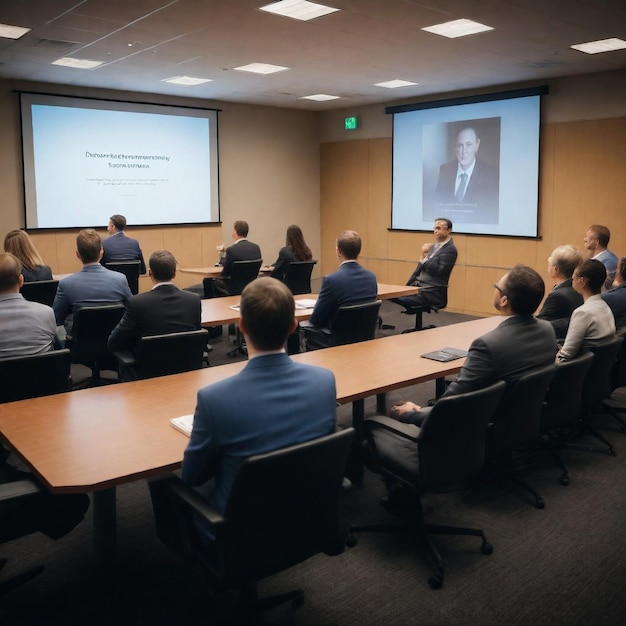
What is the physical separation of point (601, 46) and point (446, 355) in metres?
4.52

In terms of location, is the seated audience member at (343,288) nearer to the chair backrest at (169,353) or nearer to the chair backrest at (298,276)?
the chair backrest at (169,353)

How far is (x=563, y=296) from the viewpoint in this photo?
4.39 m

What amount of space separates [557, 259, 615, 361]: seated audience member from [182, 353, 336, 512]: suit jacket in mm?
2279

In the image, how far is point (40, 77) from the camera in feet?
26.8

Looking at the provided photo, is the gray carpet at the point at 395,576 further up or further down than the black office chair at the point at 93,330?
further down

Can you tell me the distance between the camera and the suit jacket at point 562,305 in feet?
14.4

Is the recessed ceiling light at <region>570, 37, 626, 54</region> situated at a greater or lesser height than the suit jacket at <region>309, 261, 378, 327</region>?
greater

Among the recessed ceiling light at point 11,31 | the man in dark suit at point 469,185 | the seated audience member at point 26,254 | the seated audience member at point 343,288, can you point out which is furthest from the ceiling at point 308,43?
the seated audience member at point 343,288

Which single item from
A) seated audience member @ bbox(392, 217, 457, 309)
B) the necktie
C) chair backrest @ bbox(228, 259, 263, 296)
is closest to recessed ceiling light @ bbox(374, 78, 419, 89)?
the necktie

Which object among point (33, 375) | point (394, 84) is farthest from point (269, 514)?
point (394, 84)

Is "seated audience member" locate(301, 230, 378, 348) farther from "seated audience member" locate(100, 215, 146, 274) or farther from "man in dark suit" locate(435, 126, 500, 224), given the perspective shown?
"man in dark suit" locate(435, 126, 500, 224)

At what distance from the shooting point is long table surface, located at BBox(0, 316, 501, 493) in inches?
85.0

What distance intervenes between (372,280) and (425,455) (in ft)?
7.91

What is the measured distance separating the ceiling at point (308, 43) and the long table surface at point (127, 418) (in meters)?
3.01
